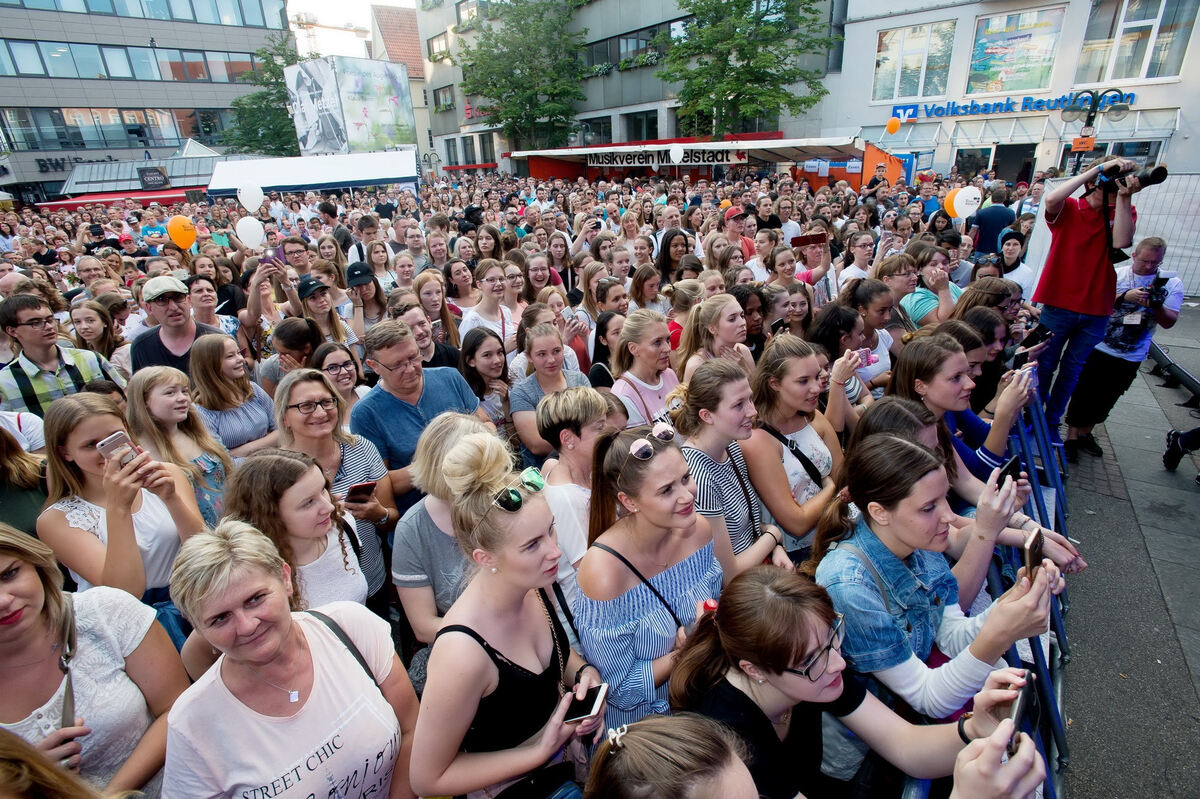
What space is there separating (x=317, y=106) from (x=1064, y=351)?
31.8 m

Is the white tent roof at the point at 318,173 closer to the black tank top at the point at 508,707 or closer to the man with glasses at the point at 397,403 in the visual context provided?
the man with glasses at the point at 397,403

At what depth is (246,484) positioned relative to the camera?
90.1 inches

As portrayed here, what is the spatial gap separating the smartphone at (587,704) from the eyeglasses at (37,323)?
466cm

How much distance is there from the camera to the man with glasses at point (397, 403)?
3.45m

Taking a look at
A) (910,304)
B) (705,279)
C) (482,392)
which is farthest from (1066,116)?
(482,392)

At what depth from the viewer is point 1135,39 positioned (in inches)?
719

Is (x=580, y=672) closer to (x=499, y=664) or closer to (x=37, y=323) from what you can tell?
(x=499, y=664)

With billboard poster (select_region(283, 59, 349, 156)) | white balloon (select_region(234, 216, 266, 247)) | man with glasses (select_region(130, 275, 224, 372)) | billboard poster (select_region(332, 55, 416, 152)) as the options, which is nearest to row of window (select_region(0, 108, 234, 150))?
billboard poster (select_region(283, 59, 349, 156))

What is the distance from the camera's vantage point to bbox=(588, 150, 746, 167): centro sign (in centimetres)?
2306

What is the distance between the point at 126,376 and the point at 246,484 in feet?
12.3

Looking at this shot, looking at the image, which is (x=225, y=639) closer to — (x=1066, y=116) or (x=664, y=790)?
(x=664, y=790)

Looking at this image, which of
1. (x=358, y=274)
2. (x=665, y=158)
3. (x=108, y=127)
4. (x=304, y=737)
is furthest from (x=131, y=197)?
(x=304, y=737)

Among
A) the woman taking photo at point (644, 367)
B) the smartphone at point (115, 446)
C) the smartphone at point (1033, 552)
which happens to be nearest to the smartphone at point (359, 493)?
the smartphone at point (115, 446)

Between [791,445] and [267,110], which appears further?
[267,110]
